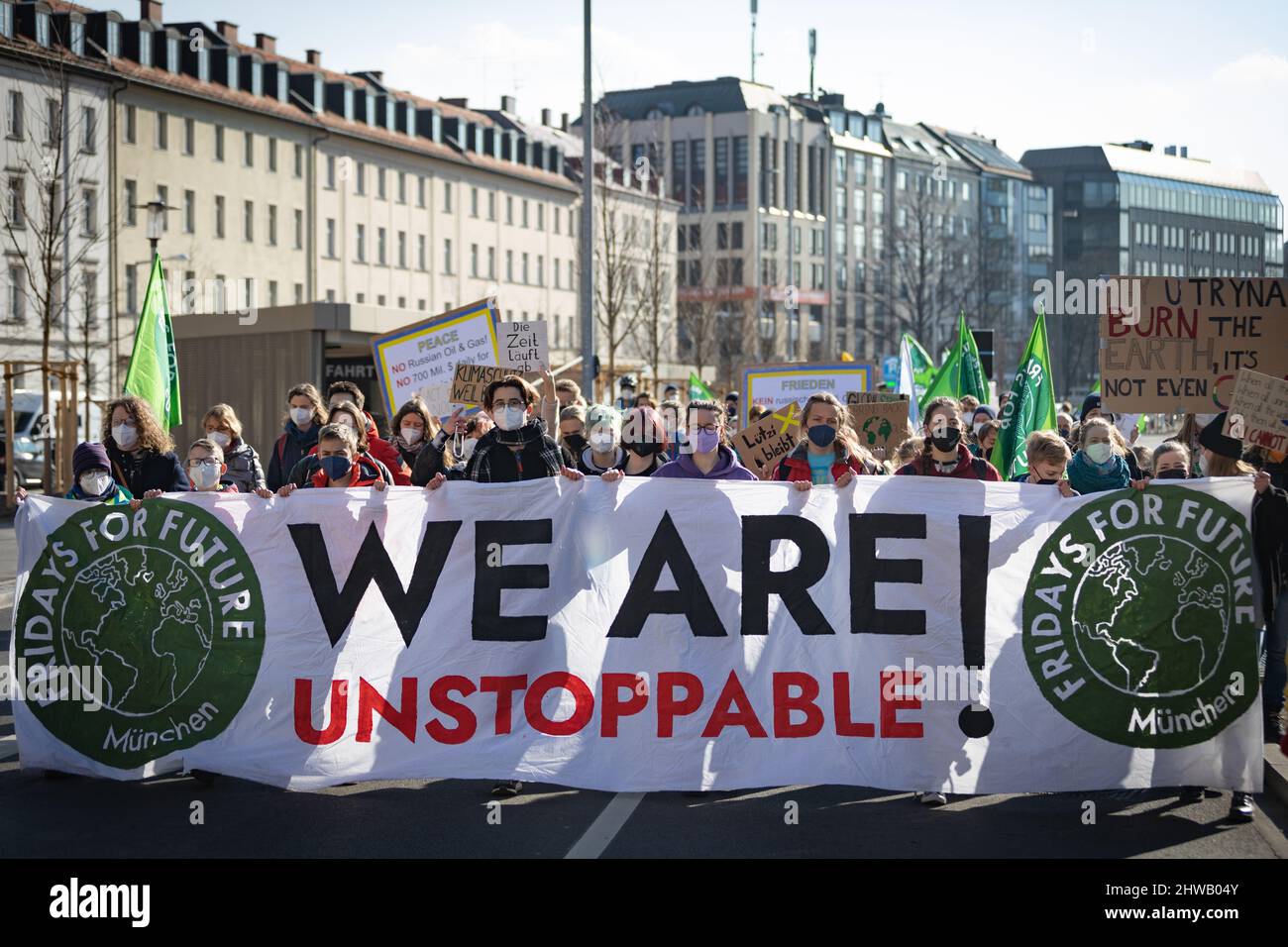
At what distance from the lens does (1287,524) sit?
25.5 ft

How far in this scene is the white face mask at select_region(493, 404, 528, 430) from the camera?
28.6 ft

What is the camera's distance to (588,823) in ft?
23.5

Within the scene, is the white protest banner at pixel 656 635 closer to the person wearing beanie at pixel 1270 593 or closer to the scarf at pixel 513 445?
the person wearing beanie at pixel 1270 593

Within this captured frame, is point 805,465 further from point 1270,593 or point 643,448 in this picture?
point 1270,593

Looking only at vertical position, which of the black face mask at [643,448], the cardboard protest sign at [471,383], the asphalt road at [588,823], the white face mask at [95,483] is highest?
the cardboard protest sign at [471,383]

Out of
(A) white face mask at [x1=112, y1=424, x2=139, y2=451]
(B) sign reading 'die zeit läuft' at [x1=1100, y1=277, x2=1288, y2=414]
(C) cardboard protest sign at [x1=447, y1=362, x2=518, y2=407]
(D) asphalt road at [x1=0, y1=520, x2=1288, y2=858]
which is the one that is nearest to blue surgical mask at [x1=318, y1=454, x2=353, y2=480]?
(A) white face mask at [x1=112, y1=424, x2=139, y2=451]

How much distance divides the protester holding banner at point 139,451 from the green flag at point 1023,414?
712cm

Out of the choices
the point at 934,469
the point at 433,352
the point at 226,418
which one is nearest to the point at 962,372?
the point at 433,352

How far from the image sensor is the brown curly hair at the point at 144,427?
9.60m

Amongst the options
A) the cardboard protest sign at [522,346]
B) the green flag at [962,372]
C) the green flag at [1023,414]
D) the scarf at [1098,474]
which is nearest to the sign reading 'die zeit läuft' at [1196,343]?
the scarf at [1098,474]

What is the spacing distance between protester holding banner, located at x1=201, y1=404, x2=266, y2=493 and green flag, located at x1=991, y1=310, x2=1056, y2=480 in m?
6.10

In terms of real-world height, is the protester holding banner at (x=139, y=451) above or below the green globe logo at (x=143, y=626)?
above
